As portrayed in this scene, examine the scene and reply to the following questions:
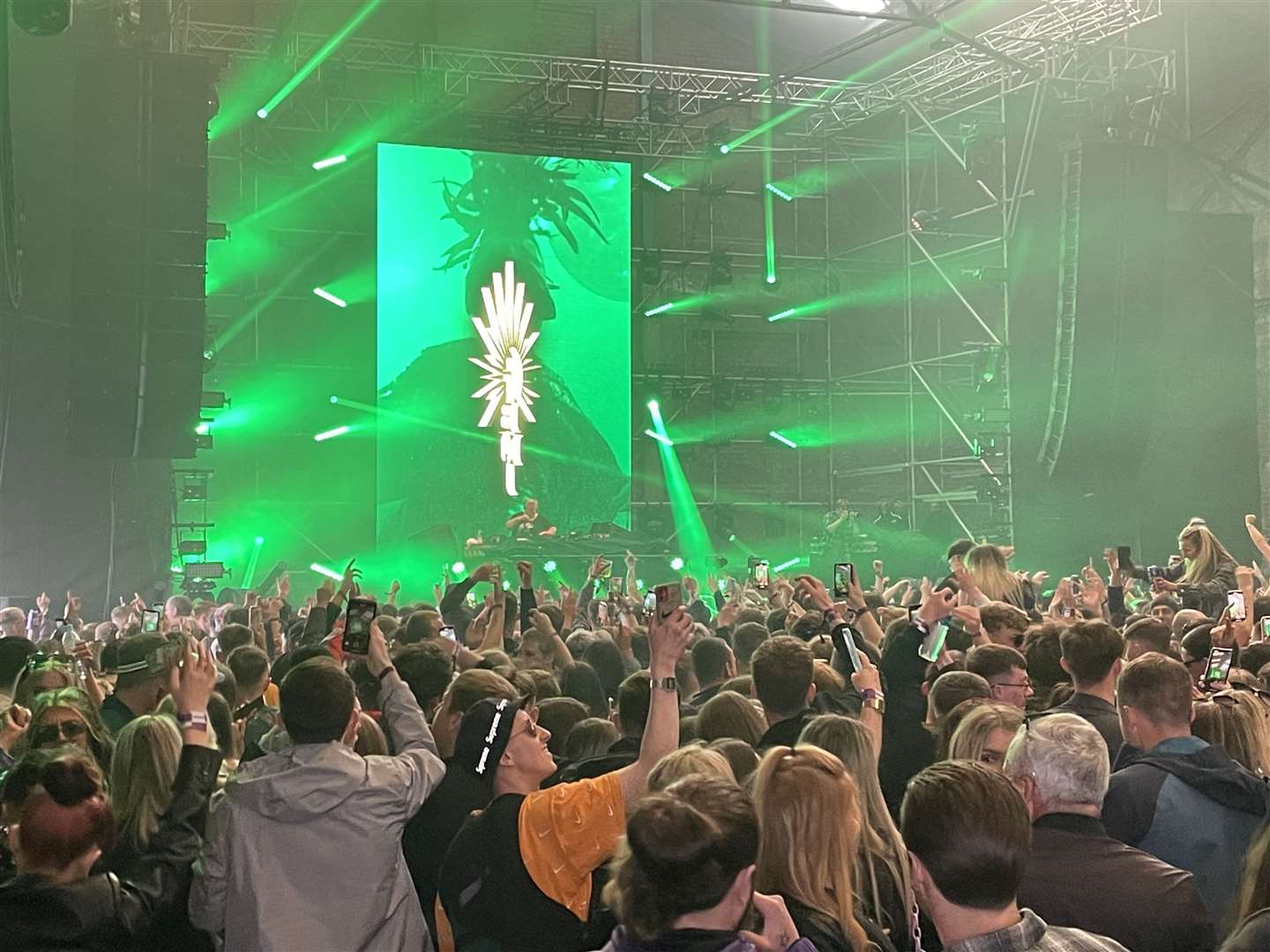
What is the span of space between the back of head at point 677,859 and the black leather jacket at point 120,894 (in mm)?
1177

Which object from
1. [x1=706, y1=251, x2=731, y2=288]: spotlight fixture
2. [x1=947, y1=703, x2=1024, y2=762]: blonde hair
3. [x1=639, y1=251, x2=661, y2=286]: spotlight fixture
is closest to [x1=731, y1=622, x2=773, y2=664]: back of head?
[x1=947, y1=703, x2=1024, y2=762]: blonde hair

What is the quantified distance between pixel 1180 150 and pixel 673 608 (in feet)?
54.3

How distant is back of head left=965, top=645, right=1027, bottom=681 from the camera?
456 centimetres

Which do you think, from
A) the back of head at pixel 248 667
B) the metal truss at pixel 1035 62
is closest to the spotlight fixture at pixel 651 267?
the metal truss at pixel 1035 62

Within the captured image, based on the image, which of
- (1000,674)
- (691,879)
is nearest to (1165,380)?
(1000,674)

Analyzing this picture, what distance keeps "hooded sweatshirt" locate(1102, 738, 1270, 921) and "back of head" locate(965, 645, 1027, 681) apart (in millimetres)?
1069

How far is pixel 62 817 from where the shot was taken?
271 cm

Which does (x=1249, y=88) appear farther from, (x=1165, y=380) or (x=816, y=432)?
(x=816, y=432)

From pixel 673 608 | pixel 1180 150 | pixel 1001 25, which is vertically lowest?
pixel 673 608

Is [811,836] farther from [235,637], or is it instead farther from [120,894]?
[235,637]

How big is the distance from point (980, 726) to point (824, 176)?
1791cm

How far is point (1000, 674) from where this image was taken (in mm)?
4566

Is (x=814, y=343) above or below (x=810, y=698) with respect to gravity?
above

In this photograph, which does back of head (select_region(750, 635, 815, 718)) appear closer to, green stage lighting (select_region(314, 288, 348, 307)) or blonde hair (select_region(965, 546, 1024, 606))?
blonde hair (select_region(965, 546, 1024, 606))
